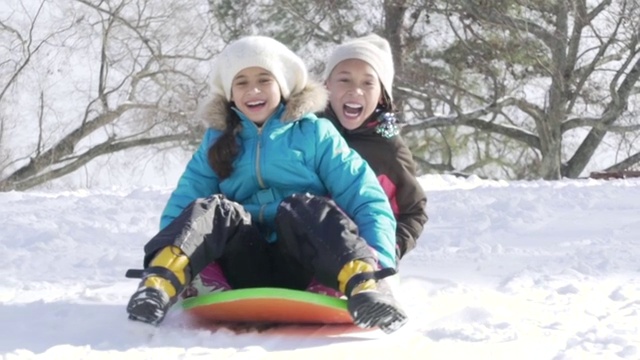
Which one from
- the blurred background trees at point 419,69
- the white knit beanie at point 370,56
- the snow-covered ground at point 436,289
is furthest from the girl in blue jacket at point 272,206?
the blurred background trees at point 419,69

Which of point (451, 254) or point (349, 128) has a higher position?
point (349, 128)

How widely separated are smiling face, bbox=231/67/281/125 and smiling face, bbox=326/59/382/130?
56 centimetres

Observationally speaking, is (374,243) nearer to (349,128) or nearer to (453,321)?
(453,321)

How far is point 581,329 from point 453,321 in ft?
1.05

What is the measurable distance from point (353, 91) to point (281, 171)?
30.9 inches

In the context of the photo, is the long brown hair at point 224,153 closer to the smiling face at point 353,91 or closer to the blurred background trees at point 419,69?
the smiling face at point 353,91

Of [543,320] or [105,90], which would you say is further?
[105,90]

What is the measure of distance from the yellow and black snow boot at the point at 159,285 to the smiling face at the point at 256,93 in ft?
2.05

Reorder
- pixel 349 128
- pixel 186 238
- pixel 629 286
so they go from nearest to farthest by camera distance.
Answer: pixel 186 238, pixel 629 286, pixel 349 128

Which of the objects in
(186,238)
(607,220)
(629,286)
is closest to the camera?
(186,238)

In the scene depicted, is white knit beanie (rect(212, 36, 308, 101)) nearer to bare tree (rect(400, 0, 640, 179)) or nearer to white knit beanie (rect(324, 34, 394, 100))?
white knit beanie (rect(324, 34, 394, 100))

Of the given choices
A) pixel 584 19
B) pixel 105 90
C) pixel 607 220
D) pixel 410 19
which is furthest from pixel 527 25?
pixel 607 220

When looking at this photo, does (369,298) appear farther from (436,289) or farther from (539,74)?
(539,74)

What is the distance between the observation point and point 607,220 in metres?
5.00
